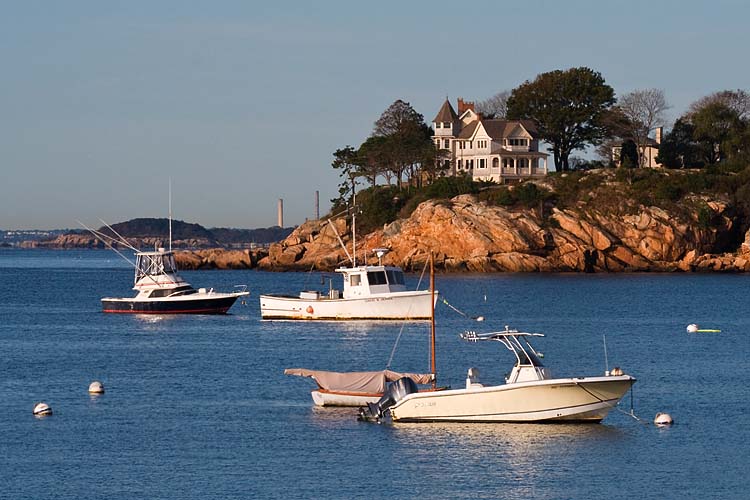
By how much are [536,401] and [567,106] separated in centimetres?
10463

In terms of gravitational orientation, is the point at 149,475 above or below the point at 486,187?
below

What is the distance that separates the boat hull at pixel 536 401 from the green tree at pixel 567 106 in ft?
333

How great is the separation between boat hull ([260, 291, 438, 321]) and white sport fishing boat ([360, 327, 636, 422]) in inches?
1278

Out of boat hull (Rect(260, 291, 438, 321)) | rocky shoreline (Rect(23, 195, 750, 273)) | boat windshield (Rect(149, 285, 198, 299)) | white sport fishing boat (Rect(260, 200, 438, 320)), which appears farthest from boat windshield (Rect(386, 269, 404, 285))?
rocky shoreline (Rect(23, 195, 750, 273))

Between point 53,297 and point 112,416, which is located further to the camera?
point 53,297

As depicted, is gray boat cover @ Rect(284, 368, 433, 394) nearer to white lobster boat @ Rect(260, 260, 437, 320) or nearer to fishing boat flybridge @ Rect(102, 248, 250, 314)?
white lobster boat @ Rect(260, 260, 437, 320)

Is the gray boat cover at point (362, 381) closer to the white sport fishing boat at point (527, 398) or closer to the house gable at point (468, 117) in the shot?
the white sport fishing boat at point (527, 398)

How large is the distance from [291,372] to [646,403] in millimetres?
11512

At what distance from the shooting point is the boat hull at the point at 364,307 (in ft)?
228

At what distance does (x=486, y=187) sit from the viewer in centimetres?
12925

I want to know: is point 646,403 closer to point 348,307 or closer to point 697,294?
point 348,307

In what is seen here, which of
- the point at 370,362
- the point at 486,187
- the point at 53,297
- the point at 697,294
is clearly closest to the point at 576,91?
the point at 486,187

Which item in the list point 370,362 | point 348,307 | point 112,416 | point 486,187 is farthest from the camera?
point 486,187

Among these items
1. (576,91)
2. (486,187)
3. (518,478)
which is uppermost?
(576,91)
